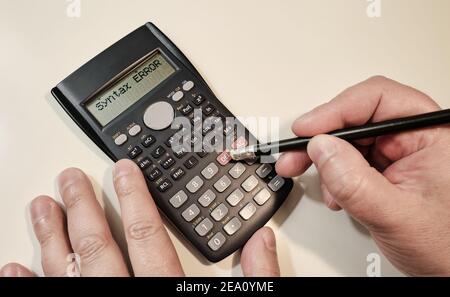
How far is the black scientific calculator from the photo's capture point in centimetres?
40

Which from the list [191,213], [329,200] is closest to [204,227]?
[191,213]

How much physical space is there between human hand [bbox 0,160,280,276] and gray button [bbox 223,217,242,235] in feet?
0.05

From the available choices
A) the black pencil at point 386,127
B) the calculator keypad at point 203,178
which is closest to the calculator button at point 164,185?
the calculator keypad at point 203,178

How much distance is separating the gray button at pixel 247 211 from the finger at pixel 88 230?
11 cm

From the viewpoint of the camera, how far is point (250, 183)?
16.4 inches

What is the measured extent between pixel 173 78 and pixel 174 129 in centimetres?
6

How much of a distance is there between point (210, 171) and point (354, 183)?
14cm

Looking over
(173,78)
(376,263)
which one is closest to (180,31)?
(173,78)

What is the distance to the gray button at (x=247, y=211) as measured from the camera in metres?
0.40

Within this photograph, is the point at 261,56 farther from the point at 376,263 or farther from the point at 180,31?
the point at 376,263

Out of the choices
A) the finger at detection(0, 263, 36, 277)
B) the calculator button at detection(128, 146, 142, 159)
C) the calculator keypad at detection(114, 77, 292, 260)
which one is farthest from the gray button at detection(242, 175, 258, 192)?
the finger at detection(0, 263, 36, 277)

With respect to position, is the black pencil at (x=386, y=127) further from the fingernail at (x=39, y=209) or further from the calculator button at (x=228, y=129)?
the fingernail at (x=39, y=209)

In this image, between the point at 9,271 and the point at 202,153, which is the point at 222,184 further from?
the point at 9,271

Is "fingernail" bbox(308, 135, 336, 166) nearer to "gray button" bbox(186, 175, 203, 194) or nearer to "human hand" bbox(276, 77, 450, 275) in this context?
"human hand" bbox(276, 77, 450, 275)
